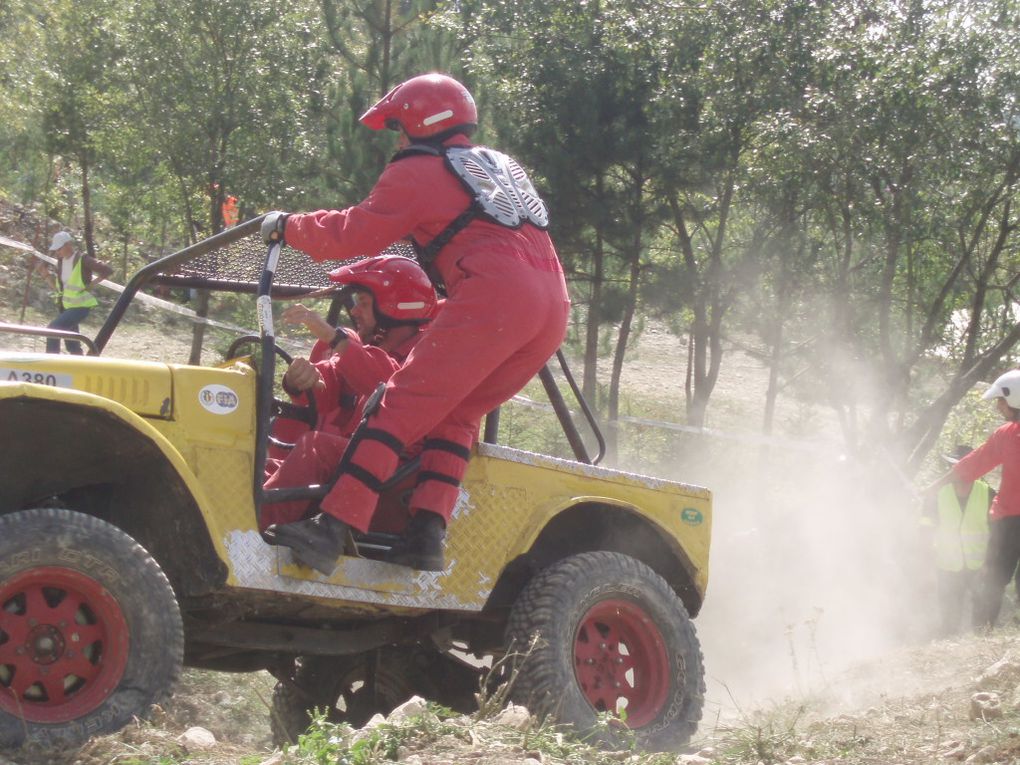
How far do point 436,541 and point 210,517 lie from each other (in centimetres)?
83

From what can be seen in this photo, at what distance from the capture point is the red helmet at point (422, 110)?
15.2 feet

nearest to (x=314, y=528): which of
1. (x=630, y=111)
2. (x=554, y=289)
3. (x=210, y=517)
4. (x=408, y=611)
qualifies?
(x=210, y=517)

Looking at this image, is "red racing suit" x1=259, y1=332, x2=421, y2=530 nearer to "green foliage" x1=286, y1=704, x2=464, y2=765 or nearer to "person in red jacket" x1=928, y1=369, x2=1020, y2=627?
"green foliage" x1=286, y1=704, x2=464, y2=765

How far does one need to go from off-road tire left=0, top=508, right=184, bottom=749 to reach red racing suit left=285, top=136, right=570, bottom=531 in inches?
28.5

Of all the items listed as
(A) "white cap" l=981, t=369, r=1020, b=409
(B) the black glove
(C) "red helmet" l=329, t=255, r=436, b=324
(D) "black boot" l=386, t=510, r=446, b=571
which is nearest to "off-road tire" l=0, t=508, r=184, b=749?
(D) "black boot" l=386, t=510, r=446, b=571

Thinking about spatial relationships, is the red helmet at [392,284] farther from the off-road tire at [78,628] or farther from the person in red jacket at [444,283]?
the off-road tire at [78,628]

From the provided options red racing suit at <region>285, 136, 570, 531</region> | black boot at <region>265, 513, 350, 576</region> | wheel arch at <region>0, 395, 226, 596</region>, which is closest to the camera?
wheel arch at <region>0, 395, 226, 596</region>

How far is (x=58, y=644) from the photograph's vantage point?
148 inches

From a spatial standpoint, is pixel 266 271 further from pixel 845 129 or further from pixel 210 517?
pixel 845 129

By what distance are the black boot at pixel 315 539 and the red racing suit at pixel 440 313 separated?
5cm

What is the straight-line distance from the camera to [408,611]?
194 inches

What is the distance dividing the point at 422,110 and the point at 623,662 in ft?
7.69

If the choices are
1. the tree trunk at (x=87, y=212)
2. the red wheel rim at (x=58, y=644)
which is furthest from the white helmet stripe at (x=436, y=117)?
the tree trunk at (x=87, y=212)

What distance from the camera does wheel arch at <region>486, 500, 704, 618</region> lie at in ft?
17.7
